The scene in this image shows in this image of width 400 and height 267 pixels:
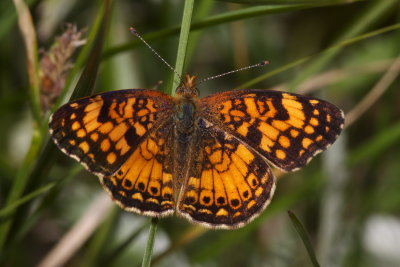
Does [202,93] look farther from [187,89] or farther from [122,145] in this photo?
[122,145]

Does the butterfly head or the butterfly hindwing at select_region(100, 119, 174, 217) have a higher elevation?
the butterfly head

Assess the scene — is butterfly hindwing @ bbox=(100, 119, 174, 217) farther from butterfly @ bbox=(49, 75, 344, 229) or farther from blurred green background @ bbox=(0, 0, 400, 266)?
blurred green background @ bbox=(0, 0, 400, 266)

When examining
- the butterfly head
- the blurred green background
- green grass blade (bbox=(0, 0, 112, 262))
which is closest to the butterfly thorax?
the butterfly head

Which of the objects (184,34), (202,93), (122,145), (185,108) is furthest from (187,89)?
(202,93)

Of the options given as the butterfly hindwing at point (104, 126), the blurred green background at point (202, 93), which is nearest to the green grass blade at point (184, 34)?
the blurred green background at point (202, 93)

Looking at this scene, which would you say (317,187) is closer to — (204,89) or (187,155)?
(187,155)

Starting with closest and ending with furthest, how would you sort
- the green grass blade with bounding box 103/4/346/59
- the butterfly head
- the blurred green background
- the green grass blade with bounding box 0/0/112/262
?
the green grass blade with bounding box 0/0/112/262 → the green grass blade with bounding box 103/4/346/59 → the blurred green background → the butterfly head
